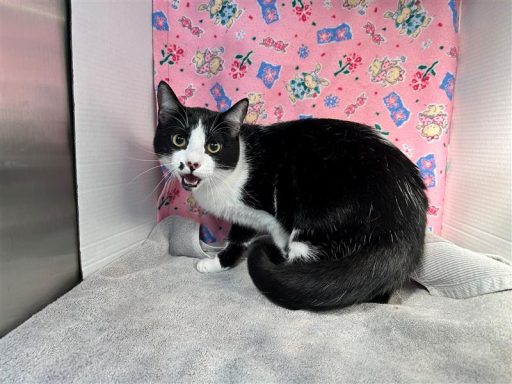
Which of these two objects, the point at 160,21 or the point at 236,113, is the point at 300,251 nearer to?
the point at 236,113

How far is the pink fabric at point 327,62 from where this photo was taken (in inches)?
49.4

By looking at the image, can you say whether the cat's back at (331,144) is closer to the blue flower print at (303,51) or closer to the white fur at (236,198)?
the white fur at (236,198)

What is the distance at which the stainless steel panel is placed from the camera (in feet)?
2.54

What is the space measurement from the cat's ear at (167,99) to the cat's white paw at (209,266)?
51 centimetres

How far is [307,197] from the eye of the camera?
0.98 metres

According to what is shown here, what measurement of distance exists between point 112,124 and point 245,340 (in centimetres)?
84

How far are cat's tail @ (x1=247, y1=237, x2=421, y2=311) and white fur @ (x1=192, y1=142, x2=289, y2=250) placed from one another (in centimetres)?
23

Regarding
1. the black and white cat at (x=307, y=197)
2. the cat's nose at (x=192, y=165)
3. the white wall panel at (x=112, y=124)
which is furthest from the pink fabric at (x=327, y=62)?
the cat's nose at (x=192, y=165)

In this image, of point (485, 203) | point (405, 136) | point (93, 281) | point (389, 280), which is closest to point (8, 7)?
point (93, 281)

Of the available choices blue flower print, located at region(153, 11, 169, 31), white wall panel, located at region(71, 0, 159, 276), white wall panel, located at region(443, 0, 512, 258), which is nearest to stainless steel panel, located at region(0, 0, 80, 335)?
white wall panel, located at region(71, 0, 159, 276)

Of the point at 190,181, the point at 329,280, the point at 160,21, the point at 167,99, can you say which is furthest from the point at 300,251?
the point at 160,21

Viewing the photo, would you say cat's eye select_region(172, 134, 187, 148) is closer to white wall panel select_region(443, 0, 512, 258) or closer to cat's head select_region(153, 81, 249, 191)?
cat's head select_region(153, 81, 249, 191)

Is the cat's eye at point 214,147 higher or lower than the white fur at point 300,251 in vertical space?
higher

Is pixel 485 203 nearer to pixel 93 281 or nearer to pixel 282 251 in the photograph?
pixel 282 251
